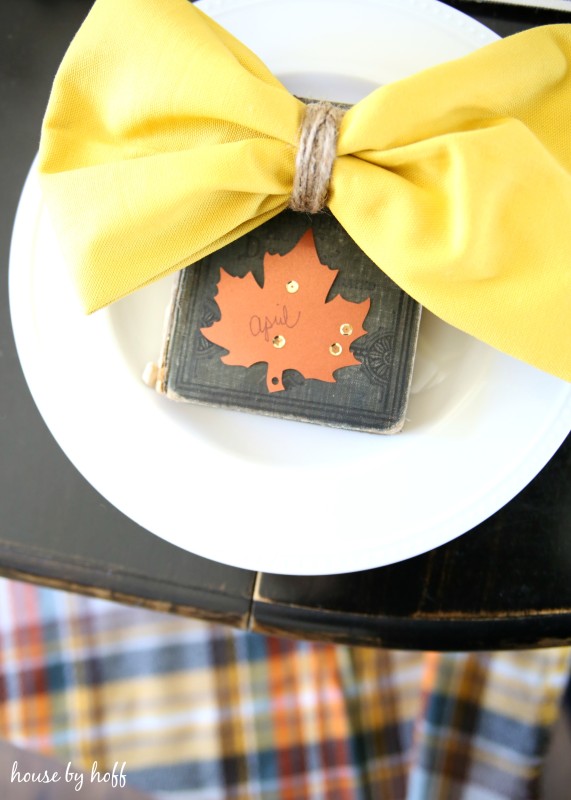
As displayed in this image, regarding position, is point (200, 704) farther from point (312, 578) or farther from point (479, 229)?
point (479, 229)

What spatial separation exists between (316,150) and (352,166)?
2cm

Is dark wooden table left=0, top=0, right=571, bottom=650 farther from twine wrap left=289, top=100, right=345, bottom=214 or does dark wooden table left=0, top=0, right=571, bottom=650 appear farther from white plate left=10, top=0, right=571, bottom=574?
twine wrap left=289, top=100, right=345, bottom=214

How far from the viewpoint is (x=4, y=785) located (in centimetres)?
77

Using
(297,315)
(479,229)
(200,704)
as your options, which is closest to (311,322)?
(297,315)

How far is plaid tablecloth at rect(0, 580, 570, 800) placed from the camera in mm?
737

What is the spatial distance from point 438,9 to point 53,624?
67cm

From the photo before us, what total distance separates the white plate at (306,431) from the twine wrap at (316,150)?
0.30ft

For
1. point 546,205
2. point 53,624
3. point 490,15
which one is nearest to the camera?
point 546,205

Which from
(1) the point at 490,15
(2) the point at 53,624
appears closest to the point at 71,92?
(1) the point at 490,15

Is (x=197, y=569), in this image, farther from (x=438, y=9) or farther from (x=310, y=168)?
(x=438, y=9)

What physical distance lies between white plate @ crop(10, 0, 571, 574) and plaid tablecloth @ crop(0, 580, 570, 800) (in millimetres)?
352

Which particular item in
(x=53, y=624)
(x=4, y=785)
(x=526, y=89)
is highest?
(x=526, y=89)

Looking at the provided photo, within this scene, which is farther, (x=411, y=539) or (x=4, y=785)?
(x=4, y=785)

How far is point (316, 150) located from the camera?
37 cm
